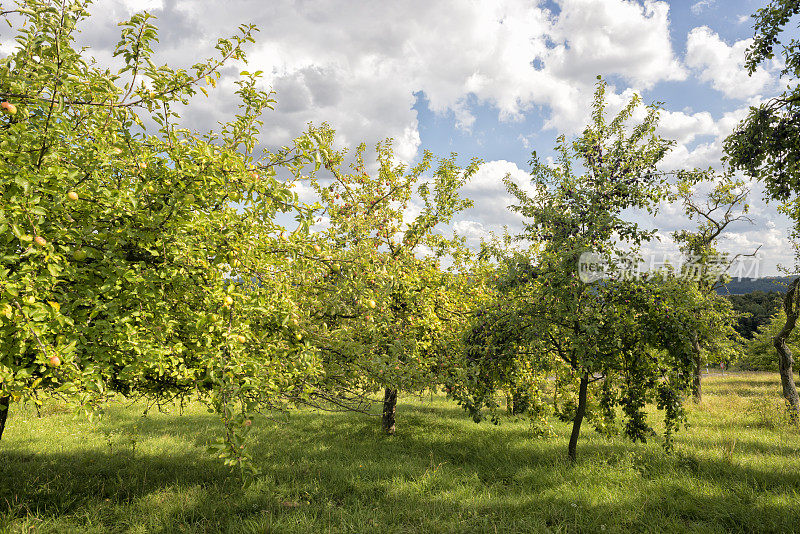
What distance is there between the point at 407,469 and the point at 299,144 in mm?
7669

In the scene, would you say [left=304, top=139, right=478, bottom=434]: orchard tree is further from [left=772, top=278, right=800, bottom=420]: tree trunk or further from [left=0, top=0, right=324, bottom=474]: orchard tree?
[left=772, top=278, right=800, bottom=420]: tree trunk

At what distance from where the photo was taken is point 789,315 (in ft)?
48.9

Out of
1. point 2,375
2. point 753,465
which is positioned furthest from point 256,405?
point 753,465

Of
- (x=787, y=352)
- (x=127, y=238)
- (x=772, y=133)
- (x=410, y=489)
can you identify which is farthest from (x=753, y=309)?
(x=127, y=238)

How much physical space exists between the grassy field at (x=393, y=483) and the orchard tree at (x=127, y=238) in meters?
1.18

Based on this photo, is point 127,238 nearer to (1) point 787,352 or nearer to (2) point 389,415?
(2) point 389,415

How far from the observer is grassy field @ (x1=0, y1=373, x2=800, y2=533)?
627 cm

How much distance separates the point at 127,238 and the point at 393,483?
6.85 m

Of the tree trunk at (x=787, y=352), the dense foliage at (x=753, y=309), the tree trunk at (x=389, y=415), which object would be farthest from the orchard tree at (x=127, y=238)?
the dense foliage at (x=753, y=309)

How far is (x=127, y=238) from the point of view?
4.47 metres

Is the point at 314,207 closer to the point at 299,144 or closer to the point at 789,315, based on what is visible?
the point at 299,144

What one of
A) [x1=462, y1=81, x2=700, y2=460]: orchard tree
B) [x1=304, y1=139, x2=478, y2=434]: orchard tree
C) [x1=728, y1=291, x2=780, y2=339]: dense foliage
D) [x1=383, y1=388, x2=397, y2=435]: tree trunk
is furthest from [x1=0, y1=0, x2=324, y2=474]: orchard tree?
[x1=728, y1=291, x2=780, y2=339]: dense foliage

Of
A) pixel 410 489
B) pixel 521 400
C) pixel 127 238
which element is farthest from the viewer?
pixel 521 400

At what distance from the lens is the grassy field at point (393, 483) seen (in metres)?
6.27
